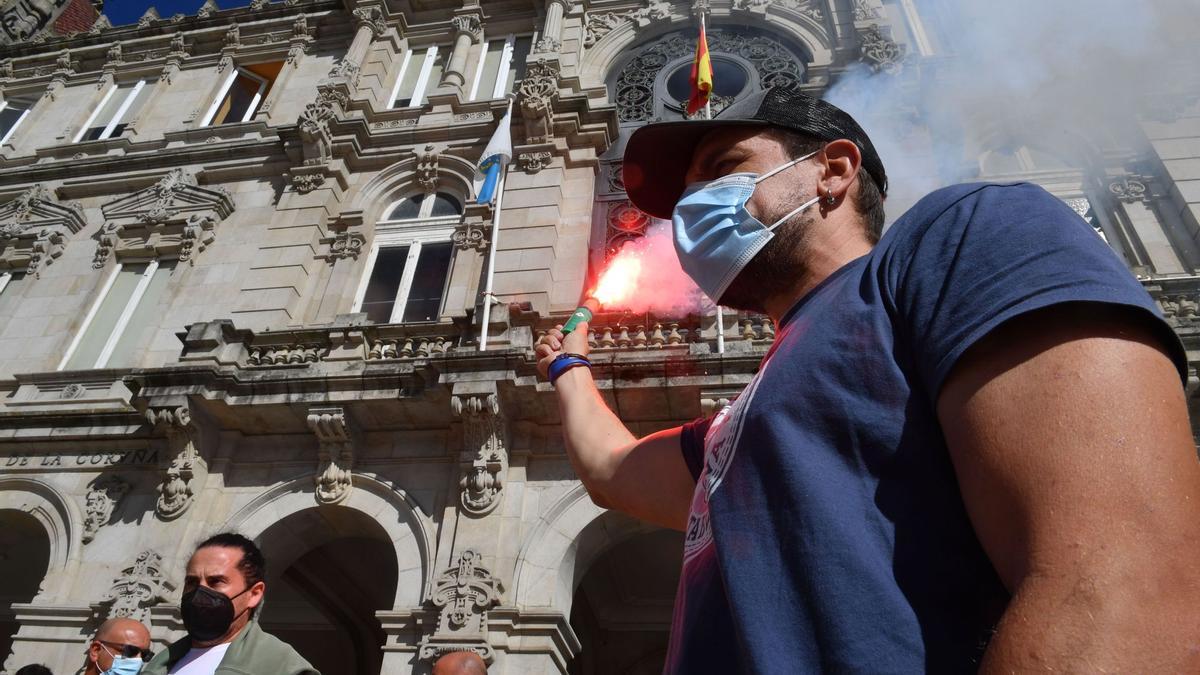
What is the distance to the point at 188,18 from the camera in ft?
60.8

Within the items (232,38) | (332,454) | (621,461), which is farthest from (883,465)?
(232,38)

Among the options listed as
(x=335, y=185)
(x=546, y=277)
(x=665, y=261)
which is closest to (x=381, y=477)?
(x=546, y=277)

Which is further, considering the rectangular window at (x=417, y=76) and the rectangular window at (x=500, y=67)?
the rectangular window at (x=417, y=76)

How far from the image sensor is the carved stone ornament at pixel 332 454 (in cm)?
917

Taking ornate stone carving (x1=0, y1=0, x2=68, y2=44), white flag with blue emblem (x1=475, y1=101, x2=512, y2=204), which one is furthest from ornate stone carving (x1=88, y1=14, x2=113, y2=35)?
white flag with blue emblem (x1=475, y1=101, x2=512, y2=204)

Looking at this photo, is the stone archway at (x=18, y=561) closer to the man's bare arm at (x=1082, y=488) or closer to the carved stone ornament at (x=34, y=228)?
the carved stone ornament at (x=34, y=228)

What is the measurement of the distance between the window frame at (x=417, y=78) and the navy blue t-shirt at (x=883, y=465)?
14873mm

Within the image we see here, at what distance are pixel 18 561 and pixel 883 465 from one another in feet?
52.4

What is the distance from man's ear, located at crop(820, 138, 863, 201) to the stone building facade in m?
6.45

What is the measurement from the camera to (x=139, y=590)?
28.0ft

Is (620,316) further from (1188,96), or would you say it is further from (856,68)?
(1188,96)

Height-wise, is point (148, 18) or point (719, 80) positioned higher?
point (148, 18)

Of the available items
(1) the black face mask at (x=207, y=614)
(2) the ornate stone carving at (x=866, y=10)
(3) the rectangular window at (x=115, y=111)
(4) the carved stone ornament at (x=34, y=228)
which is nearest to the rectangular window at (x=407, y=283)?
(4) the carved stone ornament at (x=34, y=228)

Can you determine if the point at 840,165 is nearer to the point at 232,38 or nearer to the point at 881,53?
the point at 881,53
